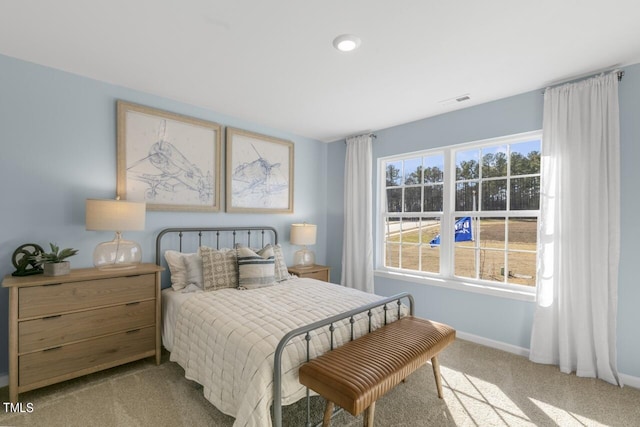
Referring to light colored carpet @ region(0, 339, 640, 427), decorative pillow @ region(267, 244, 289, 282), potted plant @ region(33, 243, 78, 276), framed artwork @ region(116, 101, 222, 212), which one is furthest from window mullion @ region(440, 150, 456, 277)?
potted plant @ region(33, 243, 78, 276)

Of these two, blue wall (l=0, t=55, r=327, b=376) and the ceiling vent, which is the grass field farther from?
blue wall (l=0, t=55, r=327, b=376)

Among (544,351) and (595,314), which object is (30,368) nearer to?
(544,351)

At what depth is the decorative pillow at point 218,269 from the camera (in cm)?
285

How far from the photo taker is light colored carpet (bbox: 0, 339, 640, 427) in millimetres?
1980

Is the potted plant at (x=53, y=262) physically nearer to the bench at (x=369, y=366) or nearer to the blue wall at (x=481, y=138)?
the bench at (x=369, y=366)

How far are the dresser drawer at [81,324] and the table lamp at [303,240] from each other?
1870mm

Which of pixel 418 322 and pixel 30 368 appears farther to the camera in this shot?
pixel 418 322

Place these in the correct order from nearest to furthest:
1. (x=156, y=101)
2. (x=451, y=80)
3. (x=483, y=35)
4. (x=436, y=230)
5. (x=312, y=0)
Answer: (x=312, y=0) → (x=483, y=35) → (x=451, y=80) → (x=156, y=101) → (x=436, y=230)

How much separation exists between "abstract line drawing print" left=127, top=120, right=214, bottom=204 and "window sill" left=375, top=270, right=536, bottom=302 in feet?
8.39

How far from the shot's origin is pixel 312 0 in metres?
1.69

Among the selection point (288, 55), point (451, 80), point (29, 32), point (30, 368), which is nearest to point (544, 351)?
point (451, 80)

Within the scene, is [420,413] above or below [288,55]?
below

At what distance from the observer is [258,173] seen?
3.92 meters

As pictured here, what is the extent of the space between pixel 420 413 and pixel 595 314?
169cm
